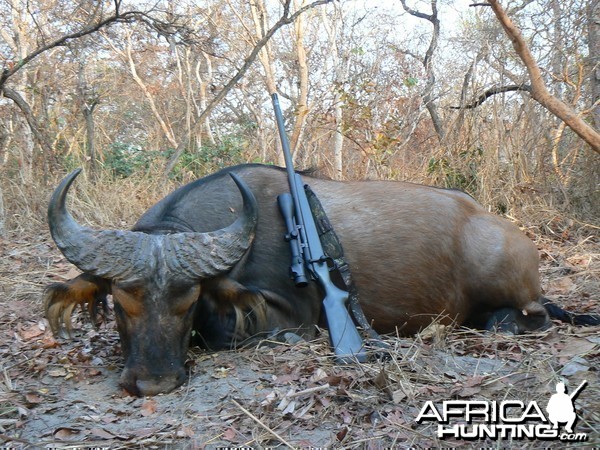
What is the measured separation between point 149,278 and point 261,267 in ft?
3.44

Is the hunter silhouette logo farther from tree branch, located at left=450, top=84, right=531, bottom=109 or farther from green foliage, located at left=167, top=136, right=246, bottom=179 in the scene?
green foliage, located at left=167, top=136, right=246, bottom=179

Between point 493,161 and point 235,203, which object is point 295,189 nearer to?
point 235,203

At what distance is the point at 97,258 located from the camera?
380 centimetres

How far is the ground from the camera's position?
9.62ft

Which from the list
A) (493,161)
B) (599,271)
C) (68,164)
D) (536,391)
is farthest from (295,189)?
(68,164)

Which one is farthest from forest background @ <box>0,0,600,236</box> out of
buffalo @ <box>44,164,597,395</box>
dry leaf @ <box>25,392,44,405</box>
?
dry leaf @ <box>25,392,44,405</box>

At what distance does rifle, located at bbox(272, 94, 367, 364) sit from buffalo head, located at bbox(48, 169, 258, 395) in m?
0.57

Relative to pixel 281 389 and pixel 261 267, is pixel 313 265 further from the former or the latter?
pixel 281 389

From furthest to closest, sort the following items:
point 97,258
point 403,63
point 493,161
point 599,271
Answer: point 403,63
point 493,161
point 599,271
point 97,258

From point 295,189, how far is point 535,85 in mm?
3563

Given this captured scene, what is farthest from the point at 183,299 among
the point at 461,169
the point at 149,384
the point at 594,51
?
the point at 594,51

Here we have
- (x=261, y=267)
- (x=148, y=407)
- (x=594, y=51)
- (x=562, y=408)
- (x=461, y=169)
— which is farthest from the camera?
(x=594, y=51)

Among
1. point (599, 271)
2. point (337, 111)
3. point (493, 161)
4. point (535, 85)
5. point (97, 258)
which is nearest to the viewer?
point (97, 258)

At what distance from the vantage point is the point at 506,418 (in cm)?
287
